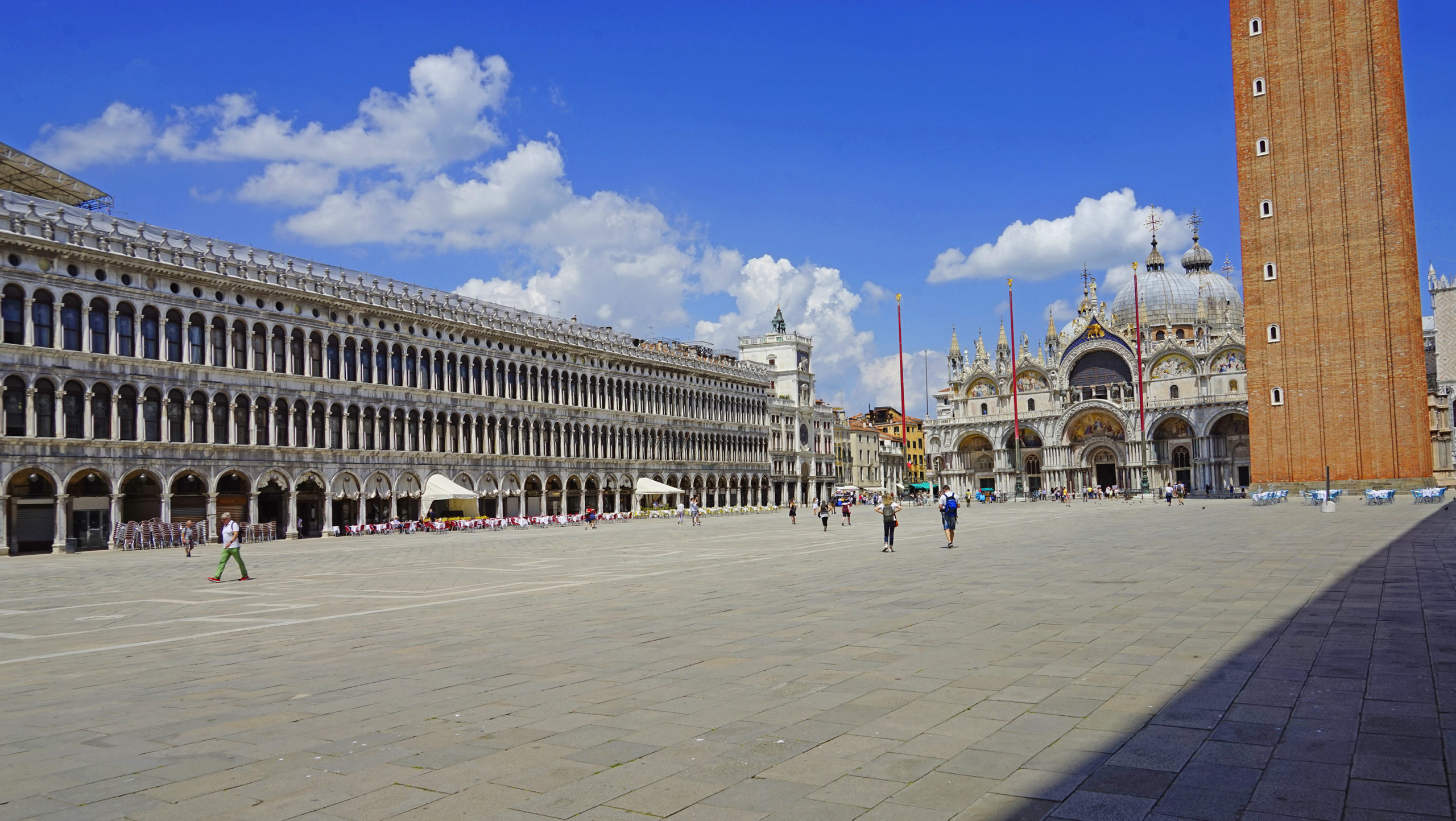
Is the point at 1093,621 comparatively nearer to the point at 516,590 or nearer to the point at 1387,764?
the point at 1387,764

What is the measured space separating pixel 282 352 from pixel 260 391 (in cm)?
243

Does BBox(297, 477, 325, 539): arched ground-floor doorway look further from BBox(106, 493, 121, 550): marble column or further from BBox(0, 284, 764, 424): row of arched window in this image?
BBox(106, 493, 121, 550): marble column

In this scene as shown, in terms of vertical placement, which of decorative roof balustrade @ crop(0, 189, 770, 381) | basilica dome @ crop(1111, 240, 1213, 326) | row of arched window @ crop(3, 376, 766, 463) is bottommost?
row of arched window @ crop(3, 376, 766, 463)

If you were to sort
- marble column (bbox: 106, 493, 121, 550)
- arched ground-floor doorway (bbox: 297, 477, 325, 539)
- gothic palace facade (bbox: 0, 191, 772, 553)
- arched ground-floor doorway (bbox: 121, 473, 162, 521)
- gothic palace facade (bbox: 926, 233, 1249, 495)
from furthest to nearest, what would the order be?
gothic palace facade (bbox: 926, 233, 1249, 495), arched ground-floor doorway (bbox: 297, 477, 325, 539), arched ground-floor doorway (bbox: 121, 473, 162, 521), marble column (bbox: 106, 493, 121, 550), gothic palace facade (bbox: 0, 191, 772, 553)

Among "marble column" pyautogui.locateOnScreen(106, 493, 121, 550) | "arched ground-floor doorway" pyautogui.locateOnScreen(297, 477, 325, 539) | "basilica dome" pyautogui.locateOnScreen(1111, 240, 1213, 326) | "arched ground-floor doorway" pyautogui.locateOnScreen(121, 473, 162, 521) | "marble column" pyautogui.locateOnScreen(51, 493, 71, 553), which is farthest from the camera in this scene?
"basilica dome" pyautogui.locateOnScreen(1111, 240, 1213, 326)

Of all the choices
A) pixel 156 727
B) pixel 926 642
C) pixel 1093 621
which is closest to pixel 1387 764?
pixel 926 642

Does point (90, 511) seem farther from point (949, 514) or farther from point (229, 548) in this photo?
point (949, 514)

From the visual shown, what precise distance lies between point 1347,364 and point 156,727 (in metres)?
65.3

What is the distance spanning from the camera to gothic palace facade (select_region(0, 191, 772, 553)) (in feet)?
125

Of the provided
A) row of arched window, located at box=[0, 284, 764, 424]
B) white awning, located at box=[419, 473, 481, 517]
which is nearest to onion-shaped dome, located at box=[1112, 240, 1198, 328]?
row of arched window, located at box=[0, 284, 764, 424]

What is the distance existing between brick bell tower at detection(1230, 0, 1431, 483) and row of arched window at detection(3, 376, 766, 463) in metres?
41.0

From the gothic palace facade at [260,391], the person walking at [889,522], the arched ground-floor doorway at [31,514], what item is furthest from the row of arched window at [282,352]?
the person walking at [889,522]

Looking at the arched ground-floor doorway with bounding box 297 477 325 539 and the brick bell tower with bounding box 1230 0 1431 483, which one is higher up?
the brick bell tower with bounding box 1230 0 1431 483

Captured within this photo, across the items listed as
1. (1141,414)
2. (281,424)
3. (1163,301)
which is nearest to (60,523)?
(281,424)
